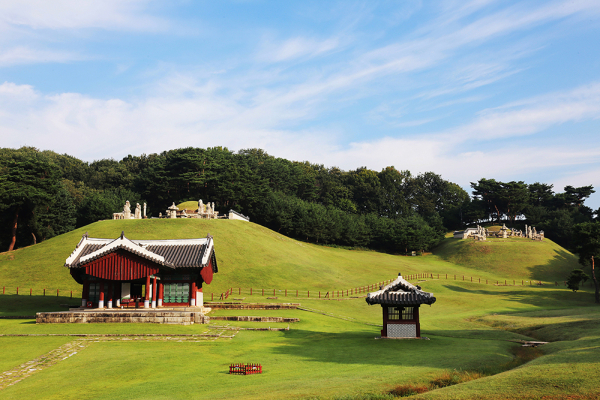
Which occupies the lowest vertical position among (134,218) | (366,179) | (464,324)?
(464,324)

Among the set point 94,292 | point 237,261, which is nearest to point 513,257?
point 237,261

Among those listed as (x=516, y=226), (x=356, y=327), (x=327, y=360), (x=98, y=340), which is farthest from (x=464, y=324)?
(x=516, y=226)

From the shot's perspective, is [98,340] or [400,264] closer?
[98,340]

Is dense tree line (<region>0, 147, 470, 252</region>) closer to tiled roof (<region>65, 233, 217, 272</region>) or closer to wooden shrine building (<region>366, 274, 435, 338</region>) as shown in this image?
tiled roof (<region>65, 233, 217, 272</region>)

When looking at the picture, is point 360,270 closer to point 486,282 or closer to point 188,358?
point 486,282

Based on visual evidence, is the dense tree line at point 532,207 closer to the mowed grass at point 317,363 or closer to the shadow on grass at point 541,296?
the shadow on grass at point 541,296

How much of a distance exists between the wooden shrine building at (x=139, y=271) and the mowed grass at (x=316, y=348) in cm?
485

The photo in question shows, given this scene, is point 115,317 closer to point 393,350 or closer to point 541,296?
point 393,350

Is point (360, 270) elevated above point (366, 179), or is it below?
below

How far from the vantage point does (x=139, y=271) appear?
36.0 metres

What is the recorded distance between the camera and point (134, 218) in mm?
81625

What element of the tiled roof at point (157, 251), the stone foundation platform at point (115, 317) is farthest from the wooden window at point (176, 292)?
the stone foundation platform at point (115, 317)

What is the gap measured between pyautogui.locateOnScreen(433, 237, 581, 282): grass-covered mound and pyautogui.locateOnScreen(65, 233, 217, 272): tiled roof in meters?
63.3

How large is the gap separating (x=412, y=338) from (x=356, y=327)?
27.6 feet
